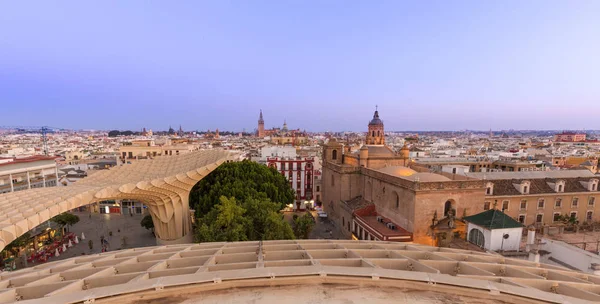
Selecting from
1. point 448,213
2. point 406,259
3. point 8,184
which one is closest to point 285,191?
point 448,213

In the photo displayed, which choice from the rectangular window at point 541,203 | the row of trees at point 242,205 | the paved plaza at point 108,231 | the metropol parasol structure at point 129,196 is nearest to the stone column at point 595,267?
the rectangular window at point 541,203

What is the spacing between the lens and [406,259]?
444 inches

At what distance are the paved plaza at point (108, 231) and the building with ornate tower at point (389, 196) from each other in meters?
23.9

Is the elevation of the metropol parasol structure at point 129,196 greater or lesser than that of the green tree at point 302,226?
greater

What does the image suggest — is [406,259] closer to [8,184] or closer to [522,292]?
[522,292]

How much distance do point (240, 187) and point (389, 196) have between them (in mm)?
16451

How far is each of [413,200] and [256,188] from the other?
1739cm

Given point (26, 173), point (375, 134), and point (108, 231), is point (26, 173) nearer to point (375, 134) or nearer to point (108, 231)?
point (108, 231)

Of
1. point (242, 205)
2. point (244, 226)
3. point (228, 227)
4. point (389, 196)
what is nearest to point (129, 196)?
point (228, 227)

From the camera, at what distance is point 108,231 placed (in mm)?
38250

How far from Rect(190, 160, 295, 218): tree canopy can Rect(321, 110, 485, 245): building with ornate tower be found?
7970 millimetres

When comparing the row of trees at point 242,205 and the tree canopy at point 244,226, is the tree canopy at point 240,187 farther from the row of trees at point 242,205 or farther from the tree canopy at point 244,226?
the tree canopy at point 244,226

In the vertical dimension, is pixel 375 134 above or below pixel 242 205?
above

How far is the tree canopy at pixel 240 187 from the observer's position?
108 ft
